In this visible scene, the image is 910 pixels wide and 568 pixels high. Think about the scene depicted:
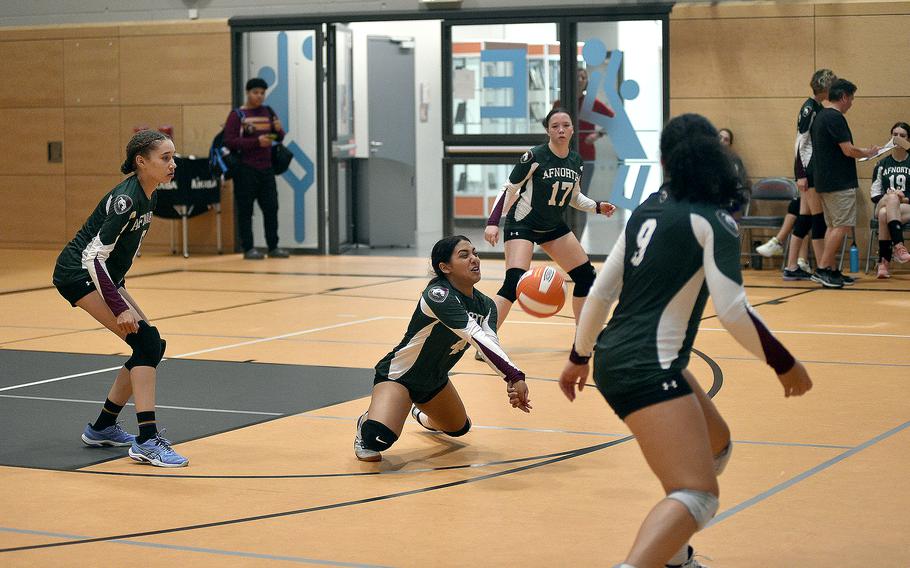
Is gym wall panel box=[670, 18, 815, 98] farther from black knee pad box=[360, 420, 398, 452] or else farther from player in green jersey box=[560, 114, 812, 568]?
player in green jersey box=[560, 114, 812, 568]

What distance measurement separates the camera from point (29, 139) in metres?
19.5

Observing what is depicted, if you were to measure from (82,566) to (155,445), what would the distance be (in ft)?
5.31

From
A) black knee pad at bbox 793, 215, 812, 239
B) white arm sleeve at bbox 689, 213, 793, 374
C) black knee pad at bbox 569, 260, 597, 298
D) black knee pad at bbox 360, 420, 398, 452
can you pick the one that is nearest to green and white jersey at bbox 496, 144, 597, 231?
black knee pad at bbox 569, 260, 597, 298

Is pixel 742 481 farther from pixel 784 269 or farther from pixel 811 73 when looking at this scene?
pixel 811 73

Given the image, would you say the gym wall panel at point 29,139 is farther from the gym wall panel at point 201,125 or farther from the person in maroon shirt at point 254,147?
the person in maroon shirt at point 254,147

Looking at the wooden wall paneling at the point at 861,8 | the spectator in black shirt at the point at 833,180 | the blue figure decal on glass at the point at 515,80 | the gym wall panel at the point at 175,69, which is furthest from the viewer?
the gym wall panel at the point at 175,69

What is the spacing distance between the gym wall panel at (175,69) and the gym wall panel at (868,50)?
8.27 m

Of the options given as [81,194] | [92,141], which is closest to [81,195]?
[81,194]

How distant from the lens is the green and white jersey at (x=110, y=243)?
6.13m

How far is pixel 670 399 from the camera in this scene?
3.93m

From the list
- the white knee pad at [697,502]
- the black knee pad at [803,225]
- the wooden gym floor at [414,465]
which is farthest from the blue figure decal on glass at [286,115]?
the white knee pad at [697,502]

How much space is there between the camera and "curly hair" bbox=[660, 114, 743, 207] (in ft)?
13.0

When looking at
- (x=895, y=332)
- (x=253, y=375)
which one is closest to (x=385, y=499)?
(x=253, y=375)

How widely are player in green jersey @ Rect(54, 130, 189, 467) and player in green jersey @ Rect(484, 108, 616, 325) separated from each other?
3464 mm
